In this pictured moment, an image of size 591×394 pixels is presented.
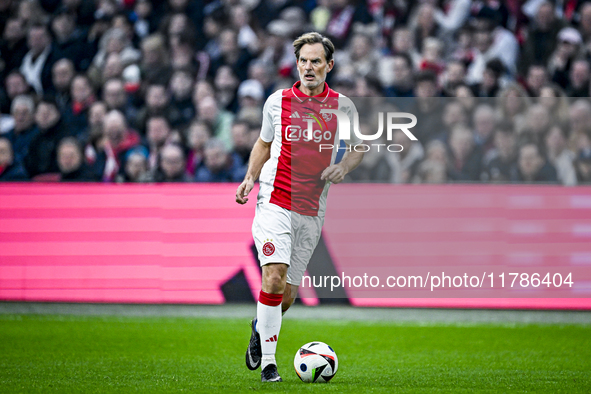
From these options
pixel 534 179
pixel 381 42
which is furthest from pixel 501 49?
pixel 534 179

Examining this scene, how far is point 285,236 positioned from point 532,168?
4.53m

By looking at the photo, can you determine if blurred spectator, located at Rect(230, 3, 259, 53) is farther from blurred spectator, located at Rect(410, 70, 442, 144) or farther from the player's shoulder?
the player's shoulder

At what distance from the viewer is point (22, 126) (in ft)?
35.6

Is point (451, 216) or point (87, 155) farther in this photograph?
point (87, 155)

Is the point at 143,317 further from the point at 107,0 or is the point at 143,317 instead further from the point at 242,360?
the point at 107,0

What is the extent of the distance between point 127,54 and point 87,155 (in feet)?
7.25

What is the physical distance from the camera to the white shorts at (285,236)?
191 inches

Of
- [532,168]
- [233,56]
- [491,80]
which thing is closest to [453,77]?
[491,80]

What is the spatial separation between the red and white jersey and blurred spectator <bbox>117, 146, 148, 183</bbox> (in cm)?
477

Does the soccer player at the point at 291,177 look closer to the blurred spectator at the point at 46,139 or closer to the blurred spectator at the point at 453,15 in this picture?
the blurred spectator at the point at 46,139

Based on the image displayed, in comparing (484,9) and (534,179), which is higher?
(484,9)

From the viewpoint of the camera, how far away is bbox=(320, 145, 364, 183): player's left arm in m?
5.02

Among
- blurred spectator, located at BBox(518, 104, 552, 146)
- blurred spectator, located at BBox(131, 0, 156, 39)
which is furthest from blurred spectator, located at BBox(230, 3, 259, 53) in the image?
blurred spectator, located at BBox(518, 104, 552, 146)

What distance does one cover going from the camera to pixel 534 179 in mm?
8562
